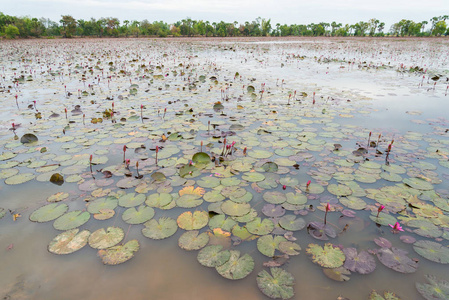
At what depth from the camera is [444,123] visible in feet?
19.1

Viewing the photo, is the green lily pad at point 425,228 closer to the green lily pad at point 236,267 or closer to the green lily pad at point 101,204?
the green lily pad at point 236,267

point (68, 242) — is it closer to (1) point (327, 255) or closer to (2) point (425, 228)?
(1) point (327, 255)

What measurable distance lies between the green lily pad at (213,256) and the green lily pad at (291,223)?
0.79 meters

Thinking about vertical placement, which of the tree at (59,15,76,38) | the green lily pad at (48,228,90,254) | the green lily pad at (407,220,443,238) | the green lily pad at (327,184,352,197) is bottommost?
the green lily pad at (48,228,90,254)

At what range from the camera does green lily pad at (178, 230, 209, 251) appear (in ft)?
8.22

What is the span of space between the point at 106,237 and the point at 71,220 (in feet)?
1.98

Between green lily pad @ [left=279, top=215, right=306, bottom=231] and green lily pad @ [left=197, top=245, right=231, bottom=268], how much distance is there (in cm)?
79

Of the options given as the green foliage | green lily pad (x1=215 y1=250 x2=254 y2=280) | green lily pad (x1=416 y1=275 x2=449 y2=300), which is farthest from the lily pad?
the green foliage

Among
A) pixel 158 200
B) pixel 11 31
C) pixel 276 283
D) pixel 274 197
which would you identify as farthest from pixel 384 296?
pixel 11 31

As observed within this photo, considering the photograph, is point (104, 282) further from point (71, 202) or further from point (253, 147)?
point (253, 147)

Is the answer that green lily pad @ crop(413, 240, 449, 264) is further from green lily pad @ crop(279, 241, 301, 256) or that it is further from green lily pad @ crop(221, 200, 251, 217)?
green lily pad @ crop(221, 200, 251, 217)

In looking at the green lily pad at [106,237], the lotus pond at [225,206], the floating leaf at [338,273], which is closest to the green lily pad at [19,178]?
the lotus pond at [225,206]

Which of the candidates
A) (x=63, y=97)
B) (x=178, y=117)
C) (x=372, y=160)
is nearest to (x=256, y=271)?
(x=372, y=160)

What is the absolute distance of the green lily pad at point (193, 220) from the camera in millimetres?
2781
